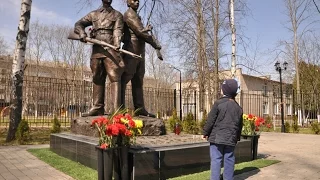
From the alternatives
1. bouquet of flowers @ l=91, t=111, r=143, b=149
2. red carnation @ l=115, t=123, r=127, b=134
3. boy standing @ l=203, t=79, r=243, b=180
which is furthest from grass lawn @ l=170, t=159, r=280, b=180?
red carnation @ l=115, t=123, r=127, b=134

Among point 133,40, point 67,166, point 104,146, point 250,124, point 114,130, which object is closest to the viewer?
point 114,130

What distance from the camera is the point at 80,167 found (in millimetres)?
6094

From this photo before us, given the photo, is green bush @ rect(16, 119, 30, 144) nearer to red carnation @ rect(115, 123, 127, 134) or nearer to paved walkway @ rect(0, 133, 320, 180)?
paved walkway @ rect(0, 133, 320, 180)

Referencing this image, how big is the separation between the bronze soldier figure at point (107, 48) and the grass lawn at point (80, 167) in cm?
133

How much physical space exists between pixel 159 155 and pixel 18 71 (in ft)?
26.5

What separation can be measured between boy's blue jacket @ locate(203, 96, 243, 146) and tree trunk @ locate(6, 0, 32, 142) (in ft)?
28.7

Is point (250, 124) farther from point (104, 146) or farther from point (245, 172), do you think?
point (104, 146)

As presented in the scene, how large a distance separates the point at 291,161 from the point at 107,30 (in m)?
5.42

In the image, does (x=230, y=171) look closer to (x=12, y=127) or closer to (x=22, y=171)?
(x=22, y=171)

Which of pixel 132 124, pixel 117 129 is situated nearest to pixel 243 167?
pixel 132 124

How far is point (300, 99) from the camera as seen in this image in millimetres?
24141

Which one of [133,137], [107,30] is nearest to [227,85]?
[133,137]

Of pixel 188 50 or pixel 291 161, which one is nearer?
pixel 291 161

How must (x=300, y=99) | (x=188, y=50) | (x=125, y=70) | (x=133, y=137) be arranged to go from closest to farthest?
(x=133, y=137) < (x=125, y=70) < (x=188, y=50) < (x=300, y=99)
